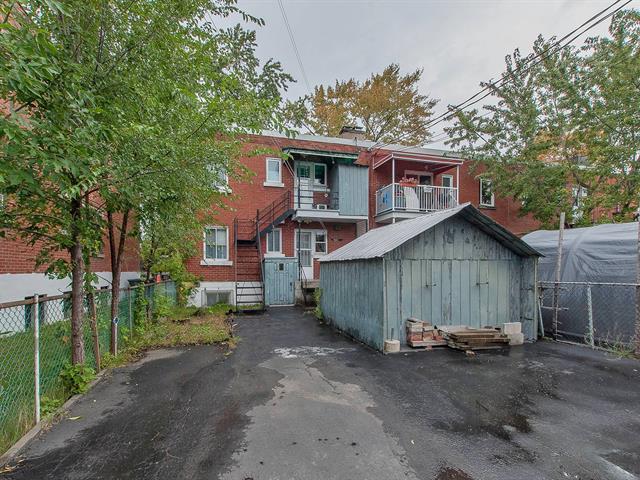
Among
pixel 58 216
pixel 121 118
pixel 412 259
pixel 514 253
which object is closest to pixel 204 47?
pixel 121 118

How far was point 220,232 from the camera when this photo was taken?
15.9m

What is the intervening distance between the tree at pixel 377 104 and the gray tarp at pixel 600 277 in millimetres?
18188

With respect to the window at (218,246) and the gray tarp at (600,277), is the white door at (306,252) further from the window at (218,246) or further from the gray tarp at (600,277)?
the gray tarp at (600,277)

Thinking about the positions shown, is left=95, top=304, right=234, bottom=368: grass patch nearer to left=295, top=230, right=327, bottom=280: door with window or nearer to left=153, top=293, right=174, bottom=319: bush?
left=153, top=293, right=174, bottom=319: bush

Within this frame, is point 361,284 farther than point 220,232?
No

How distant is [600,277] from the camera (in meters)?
9.02

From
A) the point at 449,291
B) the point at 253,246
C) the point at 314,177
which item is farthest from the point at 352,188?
the point at 449,291

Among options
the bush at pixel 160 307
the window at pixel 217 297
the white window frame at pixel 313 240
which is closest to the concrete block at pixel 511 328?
the white window frame at pixel 313 240

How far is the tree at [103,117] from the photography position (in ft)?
10.5

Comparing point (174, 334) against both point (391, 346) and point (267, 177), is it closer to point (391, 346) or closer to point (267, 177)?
point (391, 346)

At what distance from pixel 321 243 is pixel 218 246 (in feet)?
17.1

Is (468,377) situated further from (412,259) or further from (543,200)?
(543,200)

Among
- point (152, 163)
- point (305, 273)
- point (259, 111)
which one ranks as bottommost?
point (305, 273)

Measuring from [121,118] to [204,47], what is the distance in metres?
2.34
